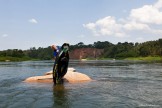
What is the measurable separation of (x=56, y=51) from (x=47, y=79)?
3.56 metres

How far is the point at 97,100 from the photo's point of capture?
667 inches

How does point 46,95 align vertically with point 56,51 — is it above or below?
below

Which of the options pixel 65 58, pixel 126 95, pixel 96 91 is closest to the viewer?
pixel 126 95

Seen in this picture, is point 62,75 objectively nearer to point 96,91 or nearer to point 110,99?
point 96,91

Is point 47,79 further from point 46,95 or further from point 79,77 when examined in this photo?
point 46,95

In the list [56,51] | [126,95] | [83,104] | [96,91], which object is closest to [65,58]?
[56,51]

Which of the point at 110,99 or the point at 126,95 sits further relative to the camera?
the point at 126,95

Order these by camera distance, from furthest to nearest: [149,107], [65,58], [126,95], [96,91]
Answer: [65,58]
[96,91]
[126,95]
[149,107]

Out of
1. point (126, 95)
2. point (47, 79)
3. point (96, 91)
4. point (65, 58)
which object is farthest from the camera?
point (47, 79)

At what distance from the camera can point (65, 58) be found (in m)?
25.3

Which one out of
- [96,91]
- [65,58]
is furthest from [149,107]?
[65,58]

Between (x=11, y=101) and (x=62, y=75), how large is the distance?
9.65 meters

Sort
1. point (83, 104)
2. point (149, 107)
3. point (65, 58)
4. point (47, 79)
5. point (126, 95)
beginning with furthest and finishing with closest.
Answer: point (47, 79) → point (65, 58) → point (126, 95) → point (83, 104) → point (149, 107)

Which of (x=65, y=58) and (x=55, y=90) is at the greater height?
(x=65, y=58)
